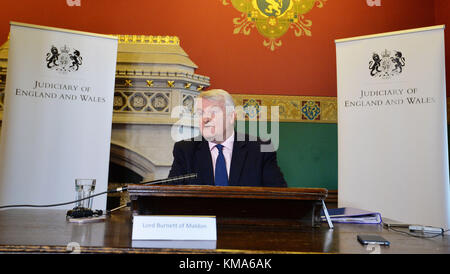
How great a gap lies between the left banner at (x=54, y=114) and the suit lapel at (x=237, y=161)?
3.83 ft

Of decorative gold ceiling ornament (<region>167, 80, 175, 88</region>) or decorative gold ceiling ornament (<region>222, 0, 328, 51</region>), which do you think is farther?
decorative gold ceiling ornament (<region>222, 0, 328, 51</region>)

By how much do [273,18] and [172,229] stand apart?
3.51m

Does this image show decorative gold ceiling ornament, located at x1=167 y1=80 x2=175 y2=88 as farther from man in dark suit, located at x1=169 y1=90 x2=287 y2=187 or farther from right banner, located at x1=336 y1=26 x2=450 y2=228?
right banner, located at x1=336 y1=26 x2=450 y2=228

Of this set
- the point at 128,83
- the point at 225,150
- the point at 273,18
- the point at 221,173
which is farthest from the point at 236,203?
the point at 273,18

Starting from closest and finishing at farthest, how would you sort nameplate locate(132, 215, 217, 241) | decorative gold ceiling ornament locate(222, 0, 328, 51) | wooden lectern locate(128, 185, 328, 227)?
nameplate locate(132, 215, 217, 241), wooden lectern locate(128, 185, 328, 227), decorative gold ceiling ornament locate(222, 0, 328, 51)

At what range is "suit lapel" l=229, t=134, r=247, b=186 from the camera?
264 cm

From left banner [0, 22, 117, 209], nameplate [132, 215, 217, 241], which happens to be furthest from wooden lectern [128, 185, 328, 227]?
left banner [0, 22, 117, 209]

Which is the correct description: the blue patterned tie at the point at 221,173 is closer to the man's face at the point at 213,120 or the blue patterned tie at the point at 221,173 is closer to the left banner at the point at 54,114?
the man's face at the point at 213,120

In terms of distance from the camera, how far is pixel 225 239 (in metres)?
1.07

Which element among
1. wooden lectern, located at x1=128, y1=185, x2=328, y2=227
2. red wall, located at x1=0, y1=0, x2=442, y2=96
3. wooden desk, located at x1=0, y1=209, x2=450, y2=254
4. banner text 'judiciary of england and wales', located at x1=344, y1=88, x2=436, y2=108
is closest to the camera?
wooden desk, located at x1=0, y1=209, x2=450, y2=254

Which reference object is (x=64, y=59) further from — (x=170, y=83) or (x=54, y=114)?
(x=170, y=83)

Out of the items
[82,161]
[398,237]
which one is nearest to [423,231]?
[398,237]

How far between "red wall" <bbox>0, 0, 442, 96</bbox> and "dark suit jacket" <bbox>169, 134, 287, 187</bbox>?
1413 mm
